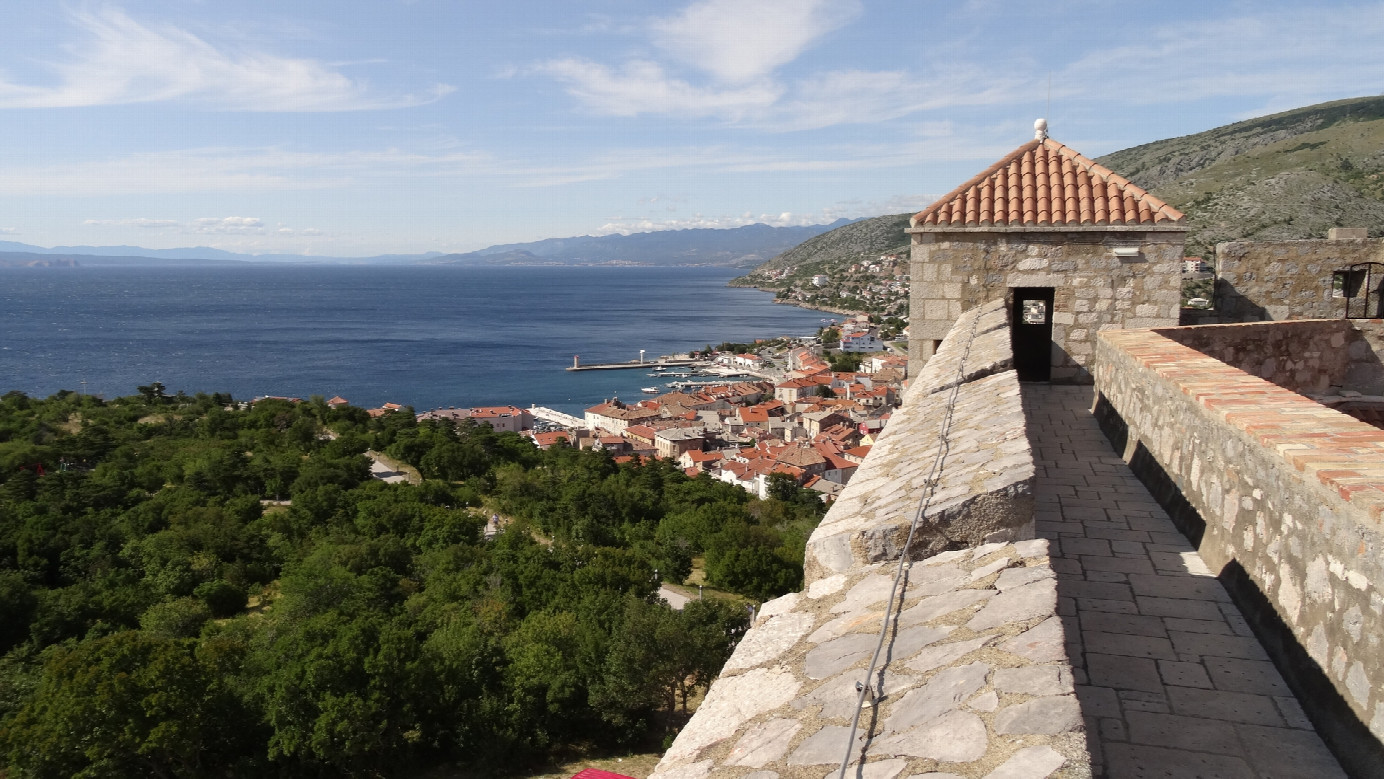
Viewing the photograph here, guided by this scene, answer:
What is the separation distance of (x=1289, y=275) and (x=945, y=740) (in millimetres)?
10034

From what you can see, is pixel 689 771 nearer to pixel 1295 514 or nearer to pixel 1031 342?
pixel 1295 514

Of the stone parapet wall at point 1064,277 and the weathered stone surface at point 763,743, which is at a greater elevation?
the stone parapet wall at point 1064,277

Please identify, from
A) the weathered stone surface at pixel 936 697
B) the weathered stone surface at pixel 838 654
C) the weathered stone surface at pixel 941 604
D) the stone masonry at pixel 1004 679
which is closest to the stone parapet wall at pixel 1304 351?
the stone masonry at pixel 1004 679

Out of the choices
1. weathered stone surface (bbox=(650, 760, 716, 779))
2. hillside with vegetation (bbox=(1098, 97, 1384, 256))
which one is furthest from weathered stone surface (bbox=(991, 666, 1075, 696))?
hillside with vegetation (bbox=(1098, 97, 1384, 256))

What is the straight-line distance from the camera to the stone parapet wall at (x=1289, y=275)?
371 inches

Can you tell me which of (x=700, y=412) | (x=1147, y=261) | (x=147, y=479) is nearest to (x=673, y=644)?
(x=1147, y=261)

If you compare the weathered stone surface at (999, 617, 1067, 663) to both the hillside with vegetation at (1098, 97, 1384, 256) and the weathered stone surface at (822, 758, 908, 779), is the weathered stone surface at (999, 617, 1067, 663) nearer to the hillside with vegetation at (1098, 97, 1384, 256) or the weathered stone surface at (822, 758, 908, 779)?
the weathered stone surface at (822, 758, 908, 779)

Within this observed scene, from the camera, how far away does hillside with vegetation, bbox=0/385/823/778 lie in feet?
57.2

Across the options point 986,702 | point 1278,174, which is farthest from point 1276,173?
point 986,702

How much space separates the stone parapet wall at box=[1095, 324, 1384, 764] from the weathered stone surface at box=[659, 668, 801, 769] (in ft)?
4.75

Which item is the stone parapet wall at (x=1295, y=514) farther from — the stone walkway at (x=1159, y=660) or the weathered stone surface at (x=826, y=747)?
the weathered stone surface at (x=826, y=747)

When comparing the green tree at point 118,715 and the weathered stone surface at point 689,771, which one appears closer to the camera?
the weathered stone surface at point 689,771

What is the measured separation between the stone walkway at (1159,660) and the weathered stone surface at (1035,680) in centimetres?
11

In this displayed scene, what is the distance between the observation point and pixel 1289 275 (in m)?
9.48
